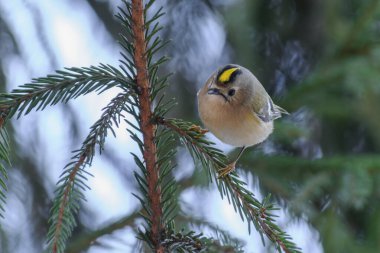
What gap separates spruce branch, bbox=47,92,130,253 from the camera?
150cm

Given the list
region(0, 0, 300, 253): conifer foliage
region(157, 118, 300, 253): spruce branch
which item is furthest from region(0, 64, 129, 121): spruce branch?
region(157, 118, 300, 253): spruce branch

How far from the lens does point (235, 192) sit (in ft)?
5.66

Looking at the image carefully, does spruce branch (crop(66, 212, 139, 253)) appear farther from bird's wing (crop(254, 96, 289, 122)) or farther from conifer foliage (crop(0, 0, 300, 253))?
conifer foliage (crop(0, 0, 300, 253))

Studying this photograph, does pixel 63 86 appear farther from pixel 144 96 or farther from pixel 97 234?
pixel 97 234

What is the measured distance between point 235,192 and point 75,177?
47 centimetres

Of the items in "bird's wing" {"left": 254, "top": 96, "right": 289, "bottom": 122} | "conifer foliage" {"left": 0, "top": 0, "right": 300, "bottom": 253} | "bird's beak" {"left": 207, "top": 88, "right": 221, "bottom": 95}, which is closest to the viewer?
"conifer foliage" {"left": 0, "top": 0, "right": 300, "bottom": 253}

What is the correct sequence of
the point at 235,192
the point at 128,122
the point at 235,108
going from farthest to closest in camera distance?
the point at 235,108
the point at 235,192
the point at 128,122

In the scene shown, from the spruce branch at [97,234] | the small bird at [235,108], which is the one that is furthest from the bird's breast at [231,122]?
the spruce branch at [97,234]

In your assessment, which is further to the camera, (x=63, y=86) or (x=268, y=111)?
(x=268, y=111)

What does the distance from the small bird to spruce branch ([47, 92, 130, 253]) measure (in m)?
0.89

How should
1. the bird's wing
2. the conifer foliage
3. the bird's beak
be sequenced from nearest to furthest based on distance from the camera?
the conifer foliage → the bird's beak → the bird's wing

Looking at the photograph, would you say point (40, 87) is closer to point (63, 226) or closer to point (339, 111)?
point (63, 226)

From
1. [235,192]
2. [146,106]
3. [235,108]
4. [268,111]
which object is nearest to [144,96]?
[146,106]

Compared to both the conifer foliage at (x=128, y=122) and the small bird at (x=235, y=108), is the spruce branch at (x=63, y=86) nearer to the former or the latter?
the conifer foliage at (x=128, y=122)
